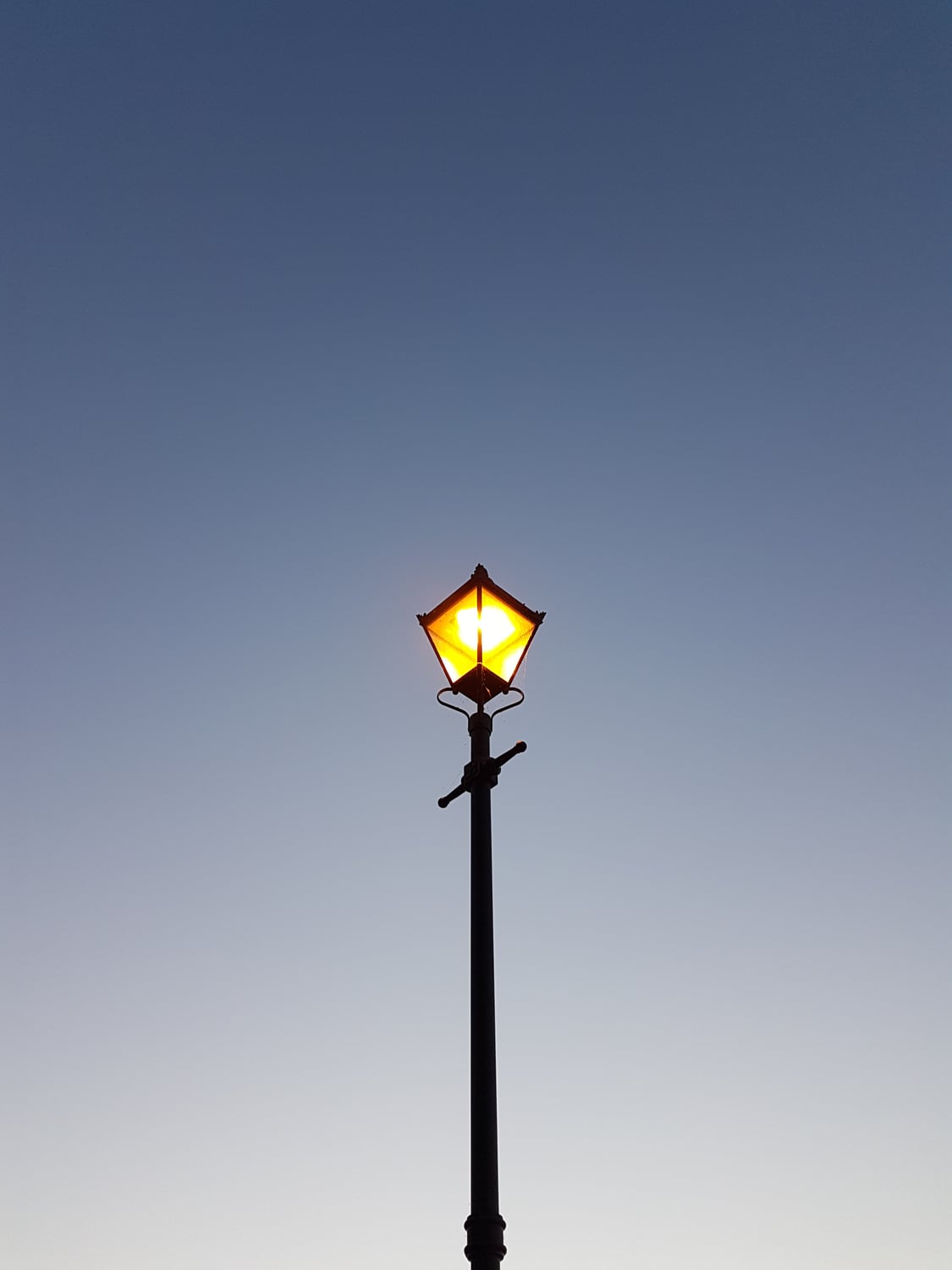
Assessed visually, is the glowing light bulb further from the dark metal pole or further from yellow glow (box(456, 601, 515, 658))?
the dark metal pole

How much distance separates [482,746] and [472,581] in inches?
46.5

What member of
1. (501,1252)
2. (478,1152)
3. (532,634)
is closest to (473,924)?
(478,1152)

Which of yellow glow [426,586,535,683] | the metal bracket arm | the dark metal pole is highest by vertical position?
yellow glow [426,586,535,683]

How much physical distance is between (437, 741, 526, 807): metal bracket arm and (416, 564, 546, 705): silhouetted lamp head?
438 millimetres

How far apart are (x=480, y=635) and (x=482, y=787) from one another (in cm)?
106

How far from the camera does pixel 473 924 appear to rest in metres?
6.10

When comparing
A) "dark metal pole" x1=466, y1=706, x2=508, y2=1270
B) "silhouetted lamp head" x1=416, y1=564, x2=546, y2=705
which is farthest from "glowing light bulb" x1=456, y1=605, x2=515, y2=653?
"dark metal pole" x1=466, y1=706, x2=508, y2=1270

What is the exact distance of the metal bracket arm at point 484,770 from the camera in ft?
22.1

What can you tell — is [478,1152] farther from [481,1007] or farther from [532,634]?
[532,634]

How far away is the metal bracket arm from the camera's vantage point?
6.74 metres

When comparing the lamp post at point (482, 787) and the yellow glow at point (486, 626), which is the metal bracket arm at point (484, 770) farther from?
the yellow glow at point (486, 626)

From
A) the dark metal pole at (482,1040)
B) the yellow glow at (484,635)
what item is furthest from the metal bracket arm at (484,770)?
the yellow glow at (484,635)

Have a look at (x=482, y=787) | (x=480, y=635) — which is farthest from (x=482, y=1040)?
(x=480, y=635)

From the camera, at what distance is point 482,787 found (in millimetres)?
6695
